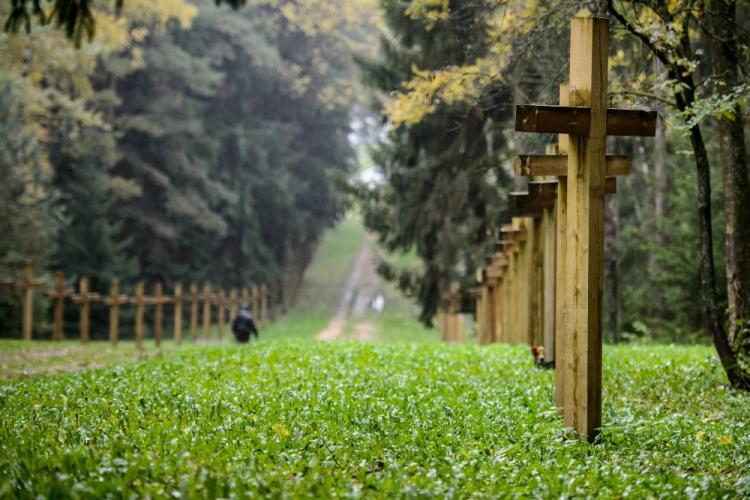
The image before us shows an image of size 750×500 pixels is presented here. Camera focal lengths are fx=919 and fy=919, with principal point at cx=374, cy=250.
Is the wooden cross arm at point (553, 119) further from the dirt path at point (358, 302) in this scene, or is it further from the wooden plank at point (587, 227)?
the dirt path at point (358, 302)

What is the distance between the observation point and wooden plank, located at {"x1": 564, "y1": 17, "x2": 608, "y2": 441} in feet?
25.0

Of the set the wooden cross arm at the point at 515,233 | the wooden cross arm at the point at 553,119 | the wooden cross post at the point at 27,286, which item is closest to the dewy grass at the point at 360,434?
the wooden cross arm at the point at 553,119

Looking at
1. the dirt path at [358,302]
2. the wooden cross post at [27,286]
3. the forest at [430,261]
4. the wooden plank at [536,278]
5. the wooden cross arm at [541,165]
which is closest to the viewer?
the forest at [430,261]

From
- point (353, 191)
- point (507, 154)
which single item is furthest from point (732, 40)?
point (353, 191)

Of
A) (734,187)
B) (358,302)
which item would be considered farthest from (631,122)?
(358,302)

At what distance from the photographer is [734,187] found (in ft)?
35.9

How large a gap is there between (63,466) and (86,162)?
31.1 metres

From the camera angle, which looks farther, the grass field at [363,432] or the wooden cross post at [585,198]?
the wooden cross post at [585,198]

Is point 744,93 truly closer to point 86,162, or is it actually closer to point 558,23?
point 558,23

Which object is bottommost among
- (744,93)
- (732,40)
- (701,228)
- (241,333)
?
(241,333)

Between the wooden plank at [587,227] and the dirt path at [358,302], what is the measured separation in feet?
91.4

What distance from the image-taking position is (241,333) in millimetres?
24188

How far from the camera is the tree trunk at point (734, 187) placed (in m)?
10.9

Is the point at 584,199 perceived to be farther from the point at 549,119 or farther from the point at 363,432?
the point at 363,432
